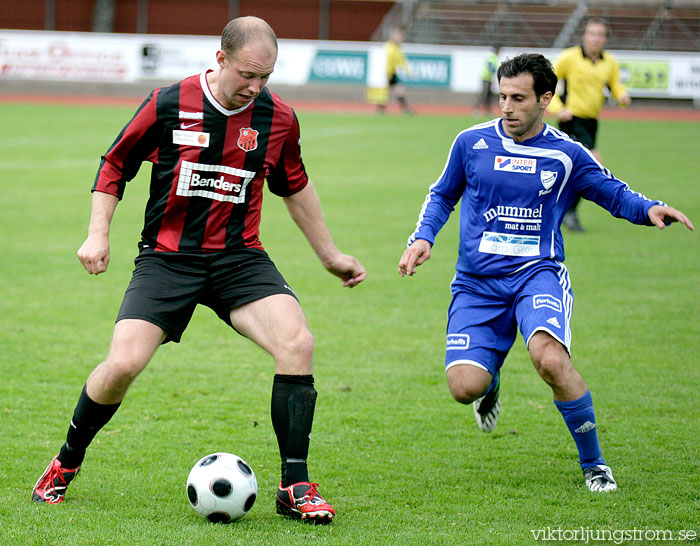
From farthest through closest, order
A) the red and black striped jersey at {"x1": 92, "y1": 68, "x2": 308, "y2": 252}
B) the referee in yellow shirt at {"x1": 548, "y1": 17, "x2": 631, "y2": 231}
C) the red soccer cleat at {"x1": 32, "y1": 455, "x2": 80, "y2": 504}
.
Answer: the referee in yellow shirt at {"x1": 548, "y1": 17, "x2": 631, "y2": 231}, the red and black striped jersey at {"x1": 92, "y1": 68, "x2": 308, "y2": 252}, the red soccer cleat at {"x1": 32, "y1": 455, "x2": 80, "y2": 504}

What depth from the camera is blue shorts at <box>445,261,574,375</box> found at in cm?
455

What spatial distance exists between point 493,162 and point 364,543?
201 cm

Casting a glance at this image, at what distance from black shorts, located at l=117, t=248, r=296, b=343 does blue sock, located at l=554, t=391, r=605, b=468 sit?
1.43 meters

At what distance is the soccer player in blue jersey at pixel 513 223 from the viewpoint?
4.56 meters

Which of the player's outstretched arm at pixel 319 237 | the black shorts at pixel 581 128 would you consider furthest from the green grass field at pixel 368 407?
the black shorts at pixel 581 128

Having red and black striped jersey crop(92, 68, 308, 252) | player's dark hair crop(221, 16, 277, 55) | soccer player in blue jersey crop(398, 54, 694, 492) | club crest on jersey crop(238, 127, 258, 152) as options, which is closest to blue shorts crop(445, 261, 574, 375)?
soccer player in blue jersey crop(398, 54, 694, 492)

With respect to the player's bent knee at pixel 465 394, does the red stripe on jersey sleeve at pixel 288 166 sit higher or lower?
higher

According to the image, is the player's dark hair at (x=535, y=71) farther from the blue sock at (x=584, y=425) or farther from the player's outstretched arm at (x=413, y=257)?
the blue sock at (x=584, y=425)

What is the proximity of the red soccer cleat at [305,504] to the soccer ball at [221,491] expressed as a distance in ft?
0.45

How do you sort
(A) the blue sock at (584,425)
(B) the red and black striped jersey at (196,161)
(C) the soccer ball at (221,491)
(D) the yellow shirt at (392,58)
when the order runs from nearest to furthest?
(C) the soccer ball at (221,491) < (B) the red and black striped jersey at (196,161) < (A) the blue sock at (584,425) < (D) the yellow shirt at (392,58)

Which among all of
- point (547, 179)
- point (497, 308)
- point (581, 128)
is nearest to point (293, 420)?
point (497, 308)

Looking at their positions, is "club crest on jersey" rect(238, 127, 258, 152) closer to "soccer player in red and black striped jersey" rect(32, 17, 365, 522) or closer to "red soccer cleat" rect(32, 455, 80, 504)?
"soccer player in red and black striped jersey" rect(32, 17, 365, 522)

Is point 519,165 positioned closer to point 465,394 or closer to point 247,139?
point 465,394

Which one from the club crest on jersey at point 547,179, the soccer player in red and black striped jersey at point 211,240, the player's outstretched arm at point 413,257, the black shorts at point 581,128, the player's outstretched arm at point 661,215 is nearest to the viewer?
the soccer player in red and black striped jersey at point 211,240
